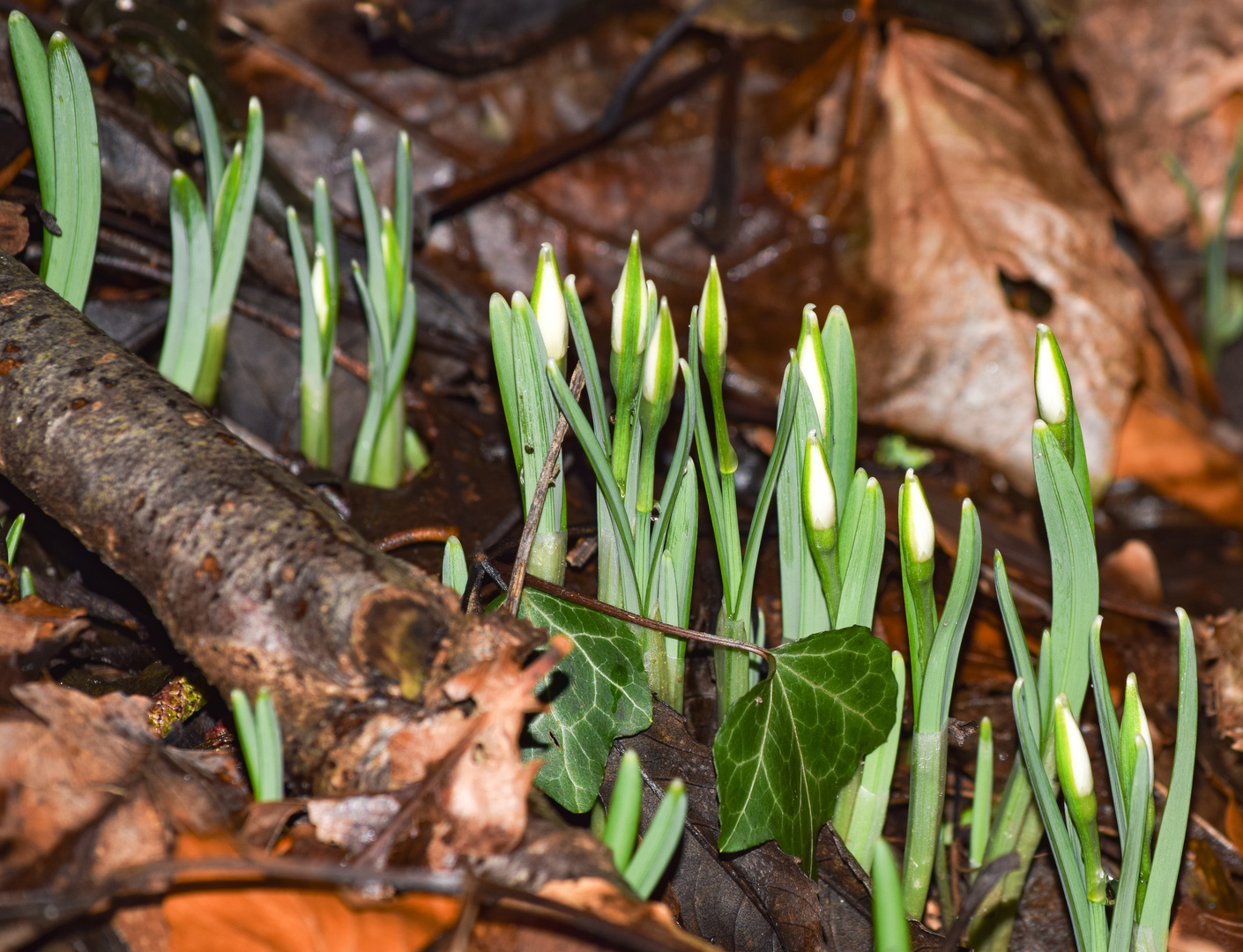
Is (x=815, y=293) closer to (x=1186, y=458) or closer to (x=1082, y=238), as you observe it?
(x=1082, y=238)

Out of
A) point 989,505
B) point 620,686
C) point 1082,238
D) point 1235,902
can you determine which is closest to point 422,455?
point 620,686

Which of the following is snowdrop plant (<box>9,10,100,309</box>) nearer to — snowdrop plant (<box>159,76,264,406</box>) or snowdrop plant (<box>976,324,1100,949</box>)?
snowdrop plant (<box>159,76,264,406</box>)

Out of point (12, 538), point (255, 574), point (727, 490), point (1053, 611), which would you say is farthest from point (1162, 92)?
point (12, 538)

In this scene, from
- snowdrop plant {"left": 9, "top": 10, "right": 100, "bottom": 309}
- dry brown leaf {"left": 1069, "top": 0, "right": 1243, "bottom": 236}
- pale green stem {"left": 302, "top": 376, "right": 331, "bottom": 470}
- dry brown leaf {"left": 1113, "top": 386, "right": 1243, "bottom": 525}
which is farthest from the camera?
dry brown leaf {"left": 1069, "top": 0, "right": 1243, "bottom": 236}

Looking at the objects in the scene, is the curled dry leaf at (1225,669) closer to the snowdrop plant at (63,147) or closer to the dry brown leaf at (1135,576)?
the dry brown leaf at (1135,576)

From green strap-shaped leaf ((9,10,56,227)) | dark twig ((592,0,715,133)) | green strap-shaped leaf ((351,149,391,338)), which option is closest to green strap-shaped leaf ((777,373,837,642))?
green strap-shaped leaf ((351,149,391,338))

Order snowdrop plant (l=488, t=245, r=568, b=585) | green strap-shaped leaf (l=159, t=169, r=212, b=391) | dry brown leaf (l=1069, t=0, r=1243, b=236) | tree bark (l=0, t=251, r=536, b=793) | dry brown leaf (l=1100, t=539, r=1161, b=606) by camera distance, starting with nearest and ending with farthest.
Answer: tree bark (l=0, t=251, r=536, b=793) → snowdrop plant (l=488, t=245, r=568, b=585) → green strap-shaped leaf (l=159, t=169, r=212, b=391) → dry brown leaf (l=1100, t=539, r=1161, b=606) → dry brown leaf (l=1069, t=0, r=1243, b=236)

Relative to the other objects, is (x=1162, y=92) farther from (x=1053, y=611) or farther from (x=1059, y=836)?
(x=1059, y=836)
